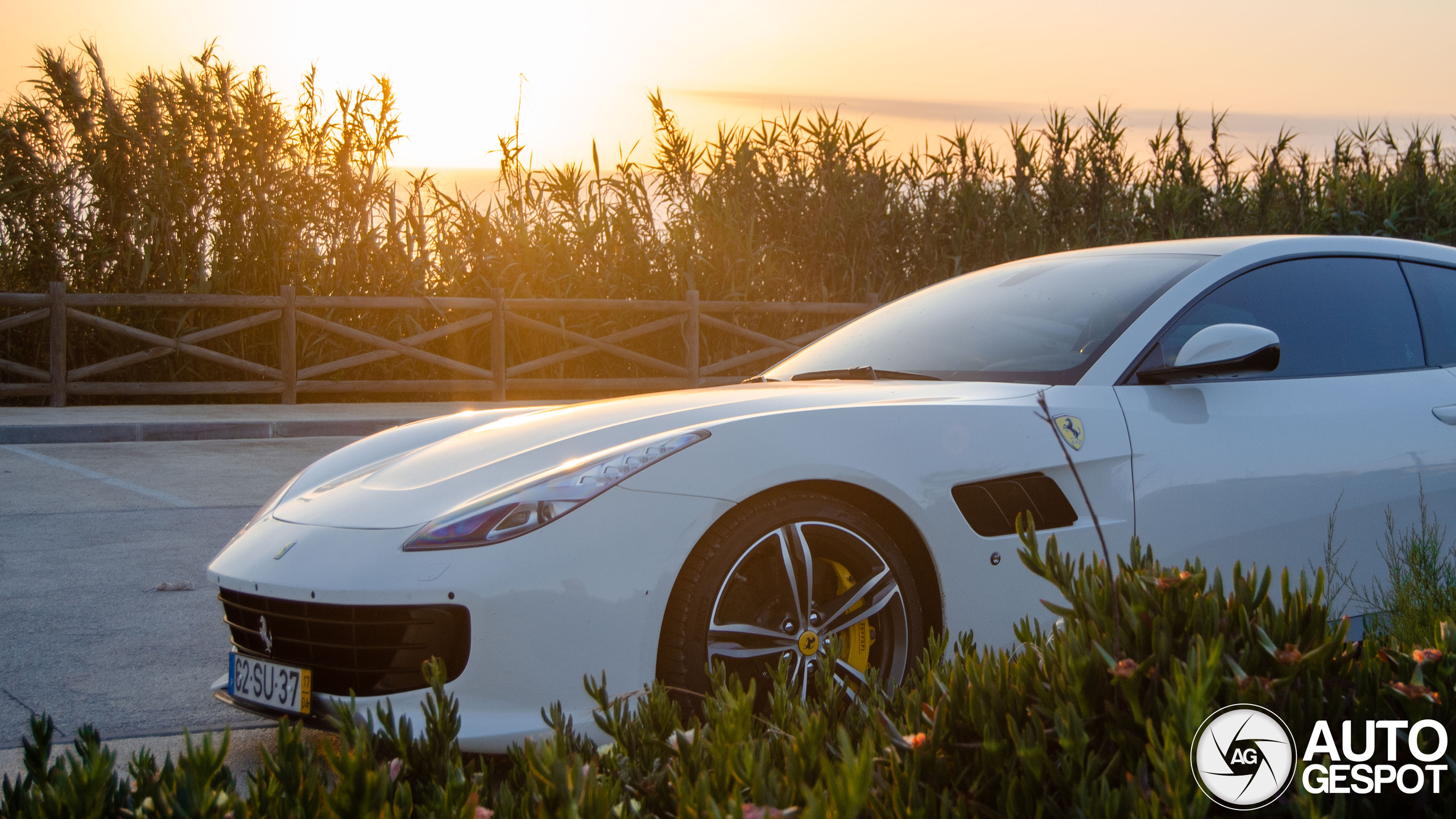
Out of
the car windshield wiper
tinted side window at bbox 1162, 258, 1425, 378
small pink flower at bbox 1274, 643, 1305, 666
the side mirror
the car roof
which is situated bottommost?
small pink flower at bbox 1274, 643, 1305, 666

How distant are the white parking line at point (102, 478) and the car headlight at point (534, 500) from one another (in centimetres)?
524

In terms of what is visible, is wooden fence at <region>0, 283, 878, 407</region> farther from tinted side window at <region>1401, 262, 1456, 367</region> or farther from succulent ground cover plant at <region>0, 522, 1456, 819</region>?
succulent ground cover plant at <region>0, 522, 1456, 819</region>

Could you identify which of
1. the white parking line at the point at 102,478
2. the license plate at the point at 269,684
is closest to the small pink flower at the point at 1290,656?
the license plate at the point at 269,684

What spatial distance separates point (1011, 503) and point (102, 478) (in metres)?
7.45

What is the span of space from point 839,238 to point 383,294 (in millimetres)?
5800

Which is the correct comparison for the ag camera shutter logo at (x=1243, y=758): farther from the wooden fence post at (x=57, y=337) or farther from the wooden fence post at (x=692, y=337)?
the wooden fence post at (x=57, y=337)

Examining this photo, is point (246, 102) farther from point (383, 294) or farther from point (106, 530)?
point (106, 530)

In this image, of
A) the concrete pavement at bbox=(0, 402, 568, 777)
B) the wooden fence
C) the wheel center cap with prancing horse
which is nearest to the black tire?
the wheel center cap with prancing horse

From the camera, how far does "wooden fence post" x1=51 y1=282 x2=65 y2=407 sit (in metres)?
13.1

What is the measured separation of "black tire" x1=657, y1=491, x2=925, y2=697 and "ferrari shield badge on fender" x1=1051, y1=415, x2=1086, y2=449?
1.84 ft

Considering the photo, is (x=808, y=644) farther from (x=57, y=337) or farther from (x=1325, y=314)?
(x=57, y=337)

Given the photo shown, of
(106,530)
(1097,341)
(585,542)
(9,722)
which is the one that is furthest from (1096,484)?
(106,530)

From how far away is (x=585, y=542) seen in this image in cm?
267

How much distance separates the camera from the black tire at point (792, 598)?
2.74 metres
